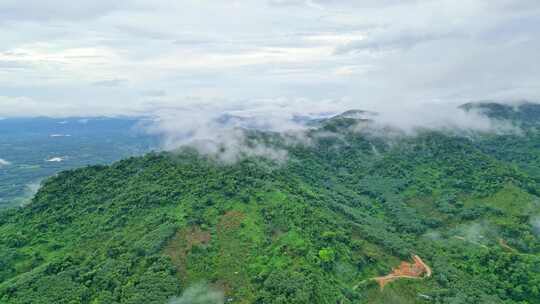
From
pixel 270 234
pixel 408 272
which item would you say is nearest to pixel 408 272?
pixel 408 272

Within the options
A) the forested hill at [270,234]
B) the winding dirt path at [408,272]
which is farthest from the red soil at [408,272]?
the forested hill at [270,234]

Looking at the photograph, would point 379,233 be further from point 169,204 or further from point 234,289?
point 169,204

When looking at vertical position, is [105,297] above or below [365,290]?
above

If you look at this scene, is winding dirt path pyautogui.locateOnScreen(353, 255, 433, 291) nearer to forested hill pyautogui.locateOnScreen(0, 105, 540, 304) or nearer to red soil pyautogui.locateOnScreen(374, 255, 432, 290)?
red soil pyautogui.locateOnScreen(374, 255, 432, 290)

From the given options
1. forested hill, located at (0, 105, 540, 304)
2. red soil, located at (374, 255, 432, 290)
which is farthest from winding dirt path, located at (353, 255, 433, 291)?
forested hill, located at (0, 105, 540, 304)

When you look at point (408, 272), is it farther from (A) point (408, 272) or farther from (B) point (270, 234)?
(B) point (270, 234)

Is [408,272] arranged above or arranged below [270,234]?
below

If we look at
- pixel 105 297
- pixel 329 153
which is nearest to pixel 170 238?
pixel 105 297

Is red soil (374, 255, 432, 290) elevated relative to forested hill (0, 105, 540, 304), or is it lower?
lower

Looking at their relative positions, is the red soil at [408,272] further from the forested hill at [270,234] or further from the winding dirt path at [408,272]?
the forested hill at [270,234]
